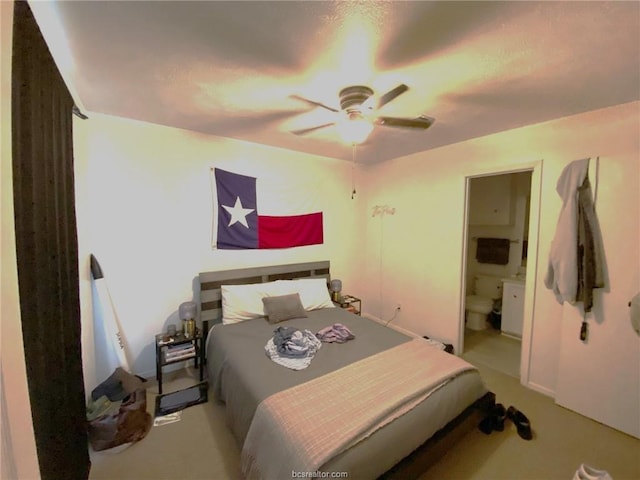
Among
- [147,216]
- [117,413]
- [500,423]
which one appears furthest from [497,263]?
[117,413]

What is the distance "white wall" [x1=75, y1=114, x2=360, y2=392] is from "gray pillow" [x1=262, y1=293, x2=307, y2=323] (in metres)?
0.64

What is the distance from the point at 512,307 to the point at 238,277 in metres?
3.56

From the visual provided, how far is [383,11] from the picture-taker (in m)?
1.10

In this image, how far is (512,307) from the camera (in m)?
3.50

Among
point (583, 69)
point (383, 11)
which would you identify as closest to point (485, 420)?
point (583, 69)

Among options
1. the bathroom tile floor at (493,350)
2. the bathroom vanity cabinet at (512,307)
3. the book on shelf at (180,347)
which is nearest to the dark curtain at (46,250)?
the book on shelf at (180,347)

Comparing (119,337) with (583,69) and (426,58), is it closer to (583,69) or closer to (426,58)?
(426,58)

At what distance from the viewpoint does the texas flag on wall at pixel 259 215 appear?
2.85 meters

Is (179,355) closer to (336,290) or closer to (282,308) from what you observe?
(282,308)

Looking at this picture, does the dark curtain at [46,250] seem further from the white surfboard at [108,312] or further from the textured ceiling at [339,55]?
the white surfboard at [108,312]

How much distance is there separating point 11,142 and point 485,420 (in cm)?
300

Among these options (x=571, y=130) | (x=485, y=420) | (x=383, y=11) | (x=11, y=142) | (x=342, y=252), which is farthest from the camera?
(x=342, y=252)

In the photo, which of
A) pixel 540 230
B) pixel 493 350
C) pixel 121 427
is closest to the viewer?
pixel 121 427

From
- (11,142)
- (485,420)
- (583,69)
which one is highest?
(583,69)
